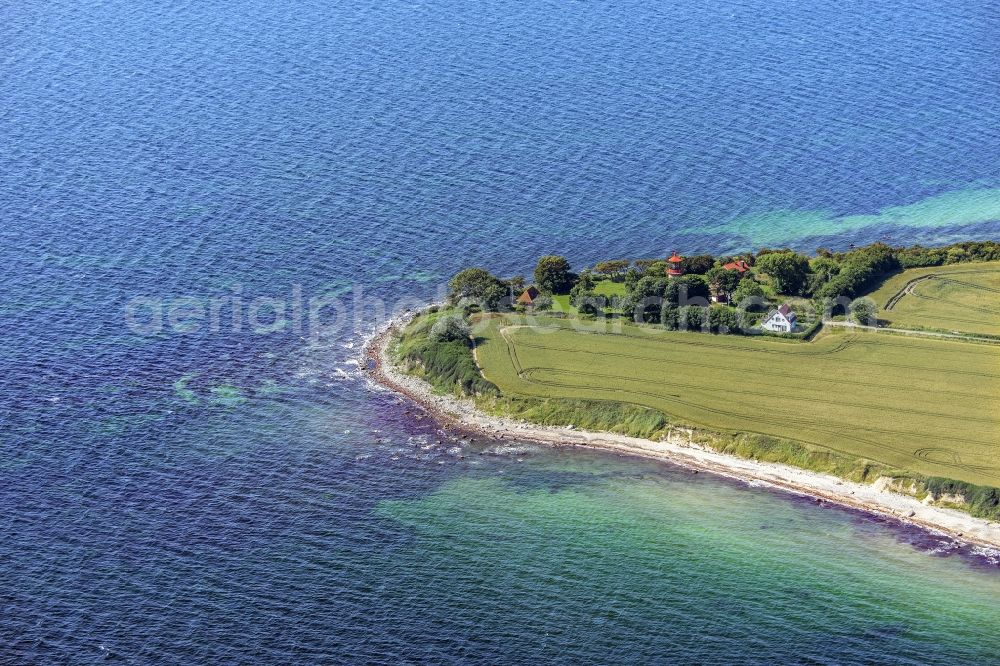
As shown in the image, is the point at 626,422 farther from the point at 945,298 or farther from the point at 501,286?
the point at 945,298

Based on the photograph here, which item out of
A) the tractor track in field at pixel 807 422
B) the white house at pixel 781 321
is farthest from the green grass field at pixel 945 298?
the tractor track in field at pixel 807 422

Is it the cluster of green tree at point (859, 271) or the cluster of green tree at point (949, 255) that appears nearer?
the cluster of green tree at point (859, 271)

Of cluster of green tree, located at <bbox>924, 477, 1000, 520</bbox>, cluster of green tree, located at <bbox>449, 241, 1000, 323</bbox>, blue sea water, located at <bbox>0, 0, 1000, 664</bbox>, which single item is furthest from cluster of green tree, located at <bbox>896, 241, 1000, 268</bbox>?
cluster of green tree, located at <bbox>924, 477, 1000, 520</bbox>

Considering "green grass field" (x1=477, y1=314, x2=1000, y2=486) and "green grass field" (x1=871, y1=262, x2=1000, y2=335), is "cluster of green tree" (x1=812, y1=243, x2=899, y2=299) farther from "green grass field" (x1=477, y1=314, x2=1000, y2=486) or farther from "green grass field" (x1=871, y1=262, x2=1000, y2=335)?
"green grass field" (x1=477, y1=314, x2=1000, y2=486)

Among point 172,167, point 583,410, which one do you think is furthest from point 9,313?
point 583,410

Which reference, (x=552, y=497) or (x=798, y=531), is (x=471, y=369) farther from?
(x=798, y=531)

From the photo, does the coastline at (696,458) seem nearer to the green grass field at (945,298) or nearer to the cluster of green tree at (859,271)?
the green grass field at (945,298)
